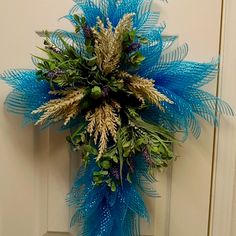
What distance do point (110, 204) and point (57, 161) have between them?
0.64 ft

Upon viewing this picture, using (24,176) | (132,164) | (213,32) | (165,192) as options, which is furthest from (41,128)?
(213,32)

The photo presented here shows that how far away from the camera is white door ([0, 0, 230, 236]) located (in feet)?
2.79

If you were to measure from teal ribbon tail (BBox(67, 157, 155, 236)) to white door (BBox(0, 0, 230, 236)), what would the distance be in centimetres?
7

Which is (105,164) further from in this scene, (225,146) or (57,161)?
(225,146)

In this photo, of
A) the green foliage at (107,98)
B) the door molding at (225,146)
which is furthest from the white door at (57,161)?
the green foliage at (107,98)

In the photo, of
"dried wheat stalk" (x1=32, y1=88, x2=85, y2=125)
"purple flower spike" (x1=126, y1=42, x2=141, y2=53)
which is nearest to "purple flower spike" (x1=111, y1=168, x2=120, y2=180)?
"dried wheat stalk" (x1=32, y1=88, x2=85, y2=125)

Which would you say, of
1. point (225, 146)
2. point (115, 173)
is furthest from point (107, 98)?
point (225, 146)

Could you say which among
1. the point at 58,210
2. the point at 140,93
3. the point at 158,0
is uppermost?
the point at 158,0

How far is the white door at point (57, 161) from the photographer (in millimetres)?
850

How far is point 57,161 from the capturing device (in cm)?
89

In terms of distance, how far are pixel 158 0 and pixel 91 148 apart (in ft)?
1.38

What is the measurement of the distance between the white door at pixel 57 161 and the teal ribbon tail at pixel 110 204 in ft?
0.24

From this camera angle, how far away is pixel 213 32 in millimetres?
851

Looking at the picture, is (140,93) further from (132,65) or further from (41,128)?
(41,128)
